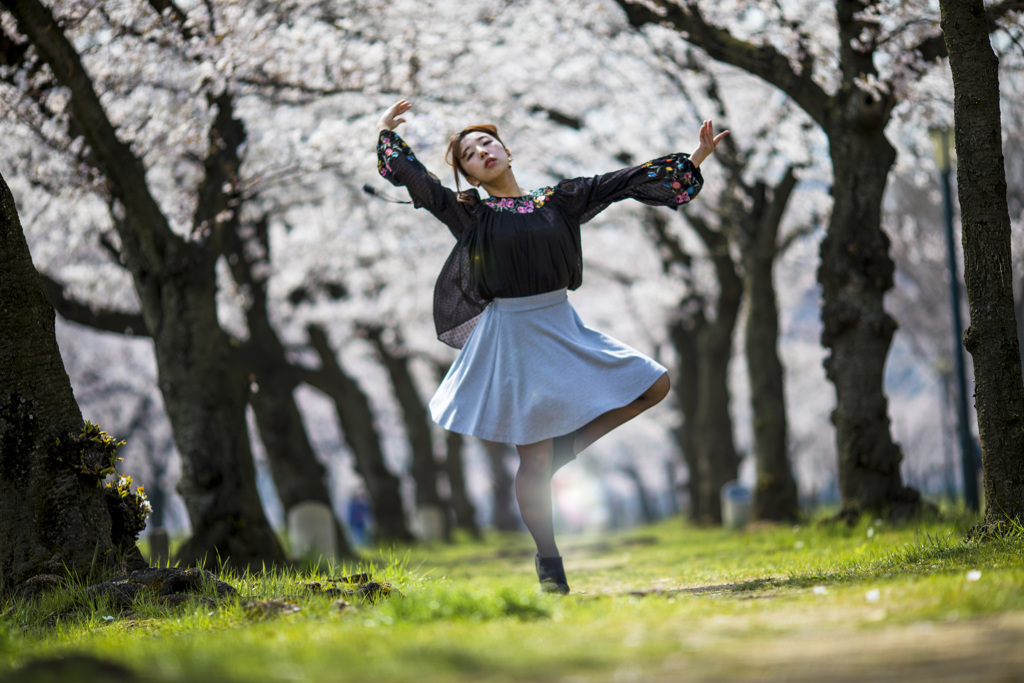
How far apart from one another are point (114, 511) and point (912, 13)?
7573 mm

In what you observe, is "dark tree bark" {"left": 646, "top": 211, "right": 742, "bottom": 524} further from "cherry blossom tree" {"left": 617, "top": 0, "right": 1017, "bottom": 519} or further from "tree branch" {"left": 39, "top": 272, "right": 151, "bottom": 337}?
"tree branch" {"left": 39, "top": 272, "right": 151, "bottom": 337}

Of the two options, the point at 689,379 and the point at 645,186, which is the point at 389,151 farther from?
the point at 689,379

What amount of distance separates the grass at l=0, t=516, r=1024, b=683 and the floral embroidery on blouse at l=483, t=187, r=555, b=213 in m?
1.97

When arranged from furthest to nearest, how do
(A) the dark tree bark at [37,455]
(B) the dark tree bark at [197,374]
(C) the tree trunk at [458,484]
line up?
1. (C) the tree trunk at [458,484]
2. (B) the dark tree bark at [197,374]
3. (A) the dark tree bark at [37,455]

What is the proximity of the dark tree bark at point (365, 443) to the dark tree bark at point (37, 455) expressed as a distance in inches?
474

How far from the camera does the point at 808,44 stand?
9016 millimetres

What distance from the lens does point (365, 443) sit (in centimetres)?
1895

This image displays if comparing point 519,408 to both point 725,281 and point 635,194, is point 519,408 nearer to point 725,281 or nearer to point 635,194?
point 635,194

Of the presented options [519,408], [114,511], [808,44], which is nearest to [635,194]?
[519,408]

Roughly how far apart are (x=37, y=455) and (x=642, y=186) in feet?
12.2

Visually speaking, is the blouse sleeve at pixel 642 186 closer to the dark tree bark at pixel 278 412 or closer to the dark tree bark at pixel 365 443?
the dark tree bark at pixel 278 412

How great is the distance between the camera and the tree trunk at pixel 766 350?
40.7 ft

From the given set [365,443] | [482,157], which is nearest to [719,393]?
[365,443]

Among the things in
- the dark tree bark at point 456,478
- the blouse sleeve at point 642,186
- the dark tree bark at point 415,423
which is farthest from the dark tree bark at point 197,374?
the dark tree bark at point 456,478
